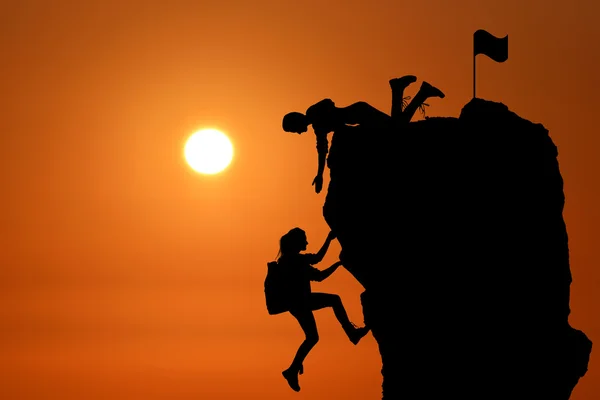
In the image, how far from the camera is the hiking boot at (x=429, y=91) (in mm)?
15387

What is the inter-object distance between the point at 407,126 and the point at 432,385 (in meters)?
4.36

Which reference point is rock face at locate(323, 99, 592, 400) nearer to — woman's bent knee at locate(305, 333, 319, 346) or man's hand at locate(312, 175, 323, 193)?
man's hand at locate(312, 175, 323, 193)

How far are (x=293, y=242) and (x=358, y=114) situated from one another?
Answer: 2.63 metres

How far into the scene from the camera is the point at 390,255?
566 inches

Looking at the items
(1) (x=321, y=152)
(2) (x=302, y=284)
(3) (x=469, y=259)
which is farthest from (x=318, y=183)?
(3) (x=469, y=259)

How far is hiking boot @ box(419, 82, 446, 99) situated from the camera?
15.4m

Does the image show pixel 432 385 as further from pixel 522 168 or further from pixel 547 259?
pixel 522 168

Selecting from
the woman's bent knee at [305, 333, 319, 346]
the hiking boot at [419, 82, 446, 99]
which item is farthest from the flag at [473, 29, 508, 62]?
the woman's bent knee at [305, 333, 319, 346]

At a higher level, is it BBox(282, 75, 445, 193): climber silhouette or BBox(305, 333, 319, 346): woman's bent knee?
BBox(282, 75, 445, 193): climber silhouette

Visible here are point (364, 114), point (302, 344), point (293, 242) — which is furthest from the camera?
point (302, 344)

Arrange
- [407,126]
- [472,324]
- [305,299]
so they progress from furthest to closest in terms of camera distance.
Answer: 1. [305,299]
2. [407,126]
3. [472,324]

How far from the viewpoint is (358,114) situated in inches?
609

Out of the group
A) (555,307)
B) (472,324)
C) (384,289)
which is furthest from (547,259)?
(384,289)

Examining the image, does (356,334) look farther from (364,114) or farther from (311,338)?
(364,114)
